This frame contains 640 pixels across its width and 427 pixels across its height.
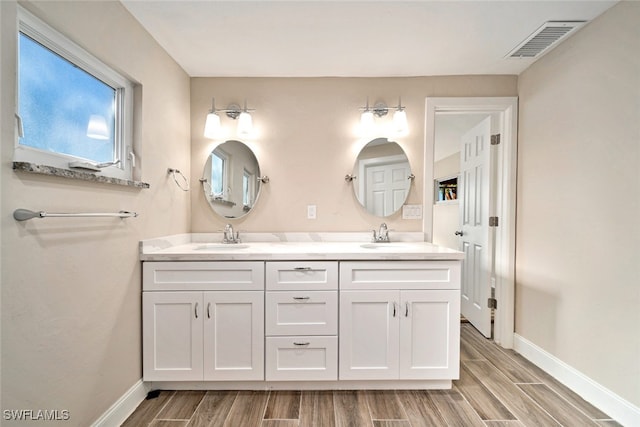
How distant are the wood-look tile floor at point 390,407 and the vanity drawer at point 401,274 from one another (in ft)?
2.19

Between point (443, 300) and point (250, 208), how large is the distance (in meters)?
1.58

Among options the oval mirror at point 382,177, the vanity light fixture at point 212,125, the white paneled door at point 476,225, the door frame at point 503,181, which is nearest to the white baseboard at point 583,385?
the door frame at point 503,181

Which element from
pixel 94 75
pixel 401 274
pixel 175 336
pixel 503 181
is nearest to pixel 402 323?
pixel 401 274

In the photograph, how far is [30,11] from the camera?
110cm

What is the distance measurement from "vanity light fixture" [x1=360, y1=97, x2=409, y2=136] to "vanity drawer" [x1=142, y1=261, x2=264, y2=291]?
1.38 m

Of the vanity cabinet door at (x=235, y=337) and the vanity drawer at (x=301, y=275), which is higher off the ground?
the vanity drawer at (x=301, y=275)

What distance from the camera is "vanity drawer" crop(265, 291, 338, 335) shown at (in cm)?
177

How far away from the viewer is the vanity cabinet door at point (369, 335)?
5.81 feet

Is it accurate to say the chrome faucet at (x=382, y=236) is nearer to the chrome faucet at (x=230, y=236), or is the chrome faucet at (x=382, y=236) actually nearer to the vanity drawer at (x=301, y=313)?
the vanity drawer at (x=301, y=313)

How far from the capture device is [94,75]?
1.47 metres

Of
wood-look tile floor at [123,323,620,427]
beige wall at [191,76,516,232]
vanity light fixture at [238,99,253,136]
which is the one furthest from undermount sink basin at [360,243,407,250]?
vanity light fixture at [238,99,253,136]

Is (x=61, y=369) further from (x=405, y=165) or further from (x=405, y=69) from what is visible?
(x=405, y=69)

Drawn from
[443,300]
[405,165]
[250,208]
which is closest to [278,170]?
[250,208]
